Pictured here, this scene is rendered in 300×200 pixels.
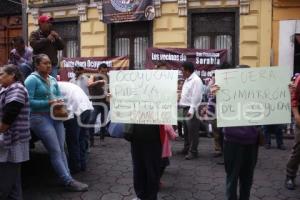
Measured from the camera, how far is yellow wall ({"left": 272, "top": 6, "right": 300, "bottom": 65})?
12.2 m

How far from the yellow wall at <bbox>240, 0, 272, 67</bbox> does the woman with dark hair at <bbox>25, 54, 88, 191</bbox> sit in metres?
8.00

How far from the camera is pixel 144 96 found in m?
4.80

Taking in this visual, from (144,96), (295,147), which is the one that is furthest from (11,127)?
(295,147)

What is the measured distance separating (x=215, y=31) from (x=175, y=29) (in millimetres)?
1200

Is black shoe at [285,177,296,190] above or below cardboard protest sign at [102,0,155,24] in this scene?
below

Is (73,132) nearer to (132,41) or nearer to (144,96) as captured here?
(144,96)

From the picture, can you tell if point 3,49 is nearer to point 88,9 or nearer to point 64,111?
point 88,9

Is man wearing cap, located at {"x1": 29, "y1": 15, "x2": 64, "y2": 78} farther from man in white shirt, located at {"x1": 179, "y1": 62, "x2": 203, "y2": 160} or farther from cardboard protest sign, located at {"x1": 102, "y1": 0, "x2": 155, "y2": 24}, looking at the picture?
cardboard protest sign, located at {"x1": 102, "y1": 0, "x2": 155, "y2": 24}

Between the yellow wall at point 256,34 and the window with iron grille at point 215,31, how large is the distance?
297 millimetres

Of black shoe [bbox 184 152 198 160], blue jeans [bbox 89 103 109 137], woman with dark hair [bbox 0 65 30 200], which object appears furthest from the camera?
blue jeans [bbox 89 103 109 137]

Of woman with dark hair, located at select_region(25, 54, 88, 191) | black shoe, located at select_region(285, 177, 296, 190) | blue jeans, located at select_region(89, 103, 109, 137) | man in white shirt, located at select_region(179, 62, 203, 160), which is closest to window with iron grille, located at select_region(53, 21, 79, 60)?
blue jeans, located at select_region(89, 103, 109, 137)

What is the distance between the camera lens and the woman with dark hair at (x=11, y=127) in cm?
455

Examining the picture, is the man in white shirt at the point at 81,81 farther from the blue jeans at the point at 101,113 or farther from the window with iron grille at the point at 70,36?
the window with iron grille at the point at 70,36

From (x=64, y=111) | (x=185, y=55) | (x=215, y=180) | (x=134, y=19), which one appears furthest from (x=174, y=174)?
(x=134, y=19)
